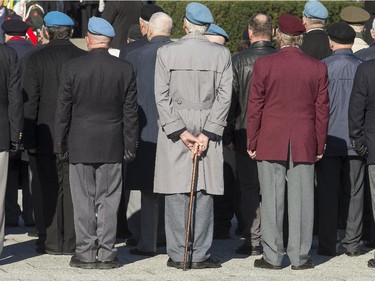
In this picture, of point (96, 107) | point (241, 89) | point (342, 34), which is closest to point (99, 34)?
point (96, 107)

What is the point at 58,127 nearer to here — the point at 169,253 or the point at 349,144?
the point at 169,253

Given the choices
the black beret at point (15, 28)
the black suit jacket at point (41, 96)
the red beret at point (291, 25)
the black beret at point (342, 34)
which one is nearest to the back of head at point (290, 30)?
the red beret at point (291, 25)

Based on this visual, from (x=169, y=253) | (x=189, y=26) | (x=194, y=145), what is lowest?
(x=169, y=253)

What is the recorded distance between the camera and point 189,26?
39.3 feet

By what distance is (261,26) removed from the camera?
42.3 ft

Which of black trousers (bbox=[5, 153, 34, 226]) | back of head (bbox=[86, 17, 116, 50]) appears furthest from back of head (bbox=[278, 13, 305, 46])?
black trousers (bbox=[5, 153, 34, 226])

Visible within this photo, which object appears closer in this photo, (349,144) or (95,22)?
(95,22)

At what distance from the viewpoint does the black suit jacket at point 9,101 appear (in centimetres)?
1178

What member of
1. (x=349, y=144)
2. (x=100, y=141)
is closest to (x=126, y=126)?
(x=100, y=141)

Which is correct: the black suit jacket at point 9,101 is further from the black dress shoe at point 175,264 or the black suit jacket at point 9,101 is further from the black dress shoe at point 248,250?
the black dress shoe at point 248,250

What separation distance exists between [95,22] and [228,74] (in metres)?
1.18

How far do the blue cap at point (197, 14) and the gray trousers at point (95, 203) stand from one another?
1.33m

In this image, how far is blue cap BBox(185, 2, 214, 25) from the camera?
11.9 m

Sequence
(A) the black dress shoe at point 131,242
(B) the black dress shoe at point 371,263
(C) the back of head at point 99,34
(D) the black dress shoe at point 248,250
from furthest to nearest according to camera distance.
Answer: (A) the black dress shoe at point 131,242
(D) the black dress shoe at point 248,250
(B) the black dress shoe at point 371,263
(C) the back of head at point 99,34
